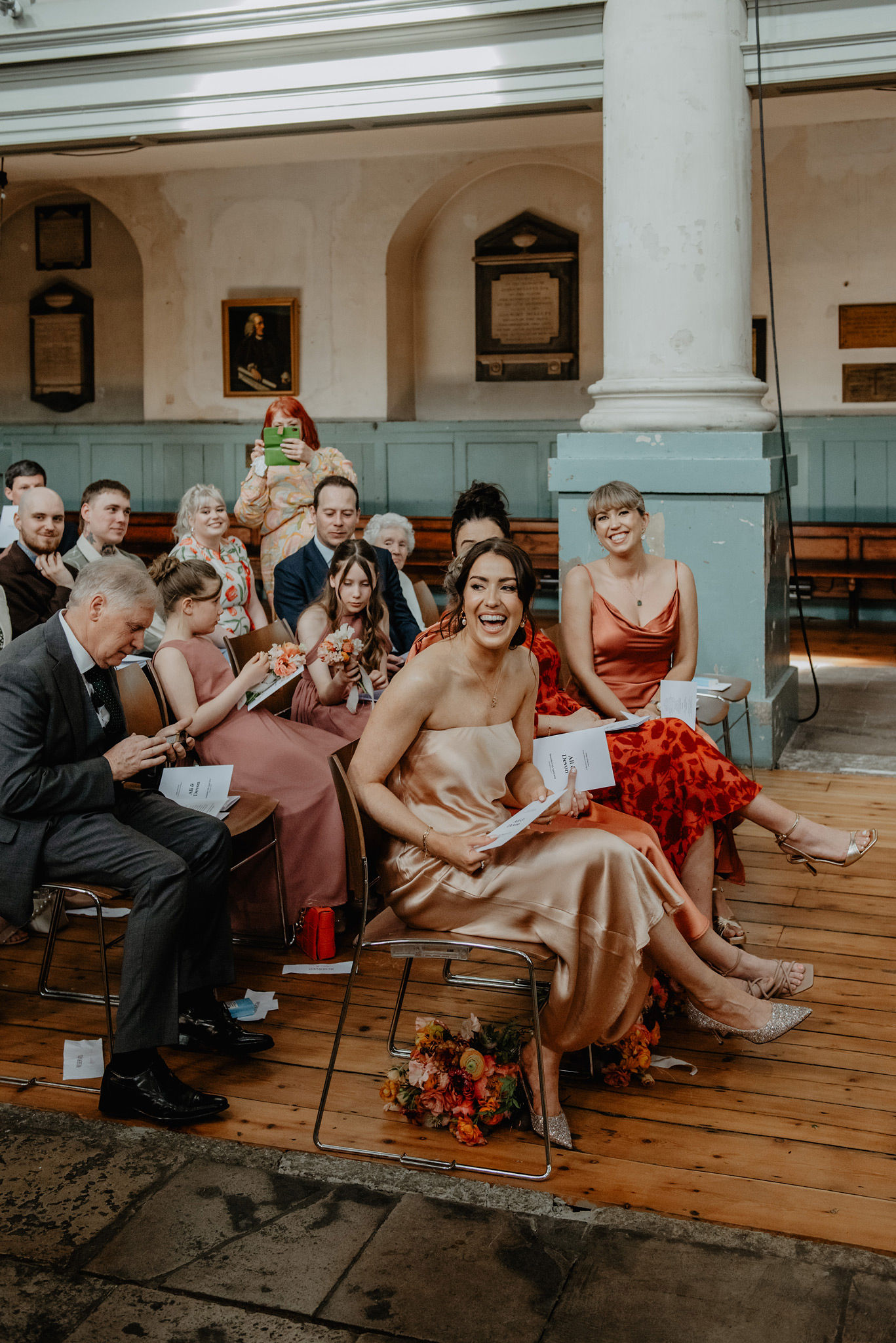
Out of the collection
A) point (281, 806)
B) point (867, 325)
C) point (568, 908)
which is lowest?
point (568, 908)

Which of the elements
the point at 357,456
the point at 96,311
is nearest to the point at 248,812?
the point at 357,456

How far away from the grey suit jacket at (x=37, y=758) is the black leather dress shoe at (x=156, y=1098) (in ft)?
1.57

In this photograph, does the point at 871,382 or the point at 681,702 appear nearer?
the point at 681,702

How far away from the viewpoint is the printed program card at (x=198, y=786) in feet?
12.4

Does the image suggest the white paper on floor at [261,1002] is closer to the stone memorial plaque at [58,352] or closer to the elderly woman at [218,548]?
the elderly woman at [218,548]

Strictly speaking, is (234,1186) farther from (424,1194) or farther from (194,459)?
(194,459)

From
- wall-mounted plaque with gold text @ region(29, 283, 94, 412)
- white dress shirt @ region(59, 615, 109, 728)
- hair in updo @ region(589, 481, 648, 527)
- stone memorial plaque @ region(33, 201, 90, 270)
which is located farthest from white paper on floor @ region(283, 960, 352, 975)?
stone memorial plaque @ region(33, 201, 90, 270)

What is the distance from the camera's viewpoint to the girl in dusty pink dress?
4297 millimetres

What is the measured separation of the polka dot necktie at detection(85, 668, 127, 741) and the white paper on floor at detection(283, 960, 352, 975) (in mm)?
969

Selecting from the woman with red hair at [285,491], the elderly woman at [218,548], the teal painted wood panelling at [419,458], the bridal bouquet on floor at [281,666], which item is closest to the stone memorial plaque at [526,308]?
the teal painted wood panelling at [419,458]

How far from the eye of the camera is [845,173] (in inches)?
417

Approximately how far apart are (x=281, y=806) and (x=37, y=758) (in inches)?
46.1

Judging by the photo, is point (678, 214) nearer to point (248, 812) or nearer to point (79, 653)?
point (248, 812)

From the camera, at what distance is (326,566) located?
5.54 metres
